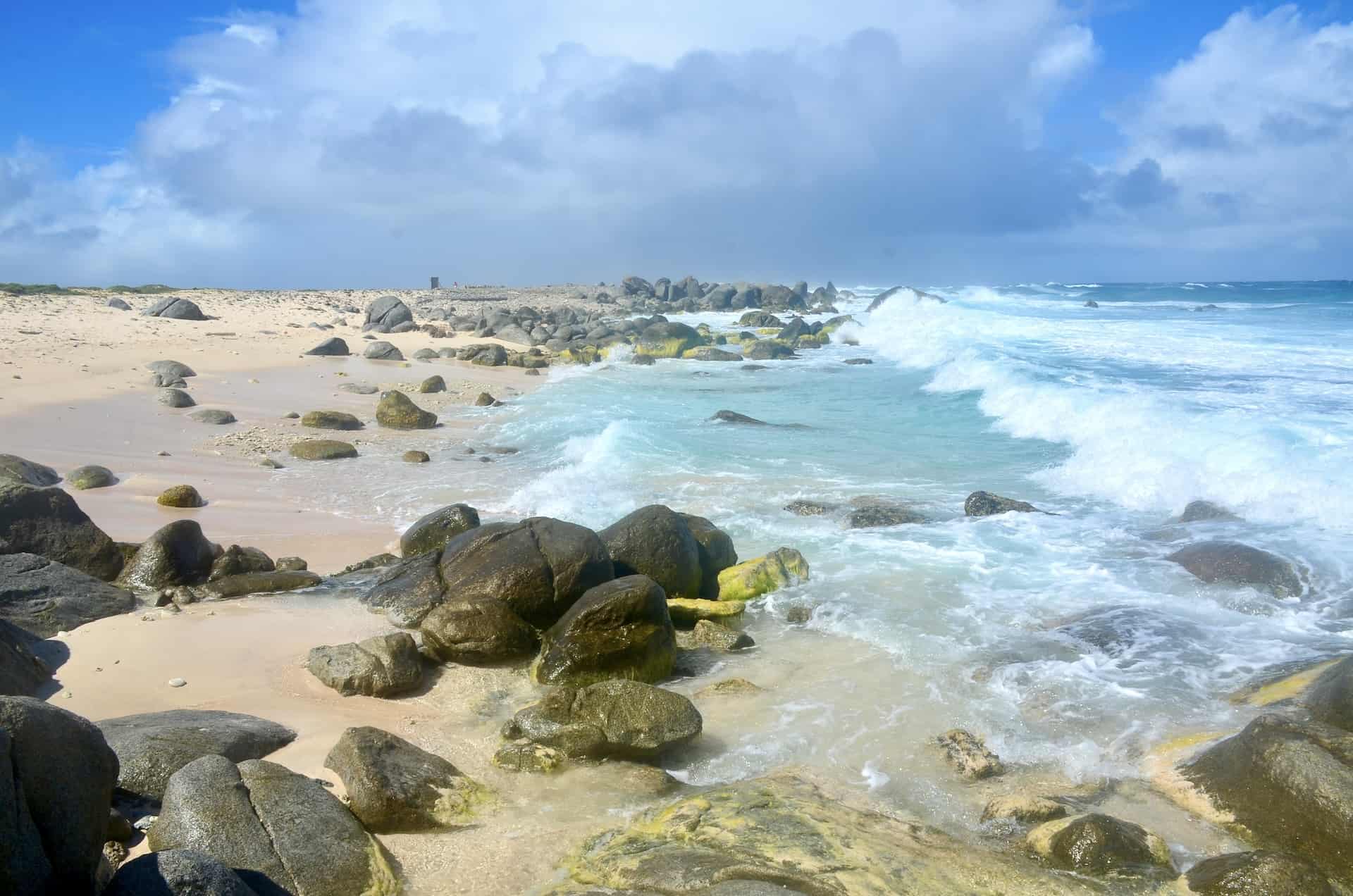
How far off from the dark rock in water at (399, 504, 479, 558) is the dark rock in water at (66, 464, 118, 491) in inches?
183

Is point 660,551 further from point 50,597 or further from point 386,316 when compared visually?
point 386,316

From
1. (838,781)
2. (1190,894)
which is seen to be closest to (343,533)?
(838,781)

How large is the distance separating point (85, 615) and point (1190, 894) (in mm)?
7244

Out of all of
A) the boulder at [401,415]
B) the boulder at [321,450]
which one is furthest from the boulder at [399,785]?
the boulder at [401,415]

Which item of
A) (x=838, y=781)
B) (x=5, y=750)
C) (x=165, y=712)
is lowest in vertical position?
(x=838, y=781)

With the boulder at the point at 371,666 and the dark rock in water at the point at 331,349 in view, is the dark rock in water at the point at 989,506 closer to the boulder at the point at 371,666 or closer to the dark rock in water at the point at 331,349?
the boulder at the point at 371,666

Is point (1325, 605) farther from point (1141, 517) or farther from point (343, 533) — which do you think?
point (343, 533)

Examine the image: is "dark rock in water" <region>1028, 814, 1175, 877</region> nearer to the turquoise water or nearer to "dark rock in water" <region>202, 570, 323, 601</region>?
the turquoise water

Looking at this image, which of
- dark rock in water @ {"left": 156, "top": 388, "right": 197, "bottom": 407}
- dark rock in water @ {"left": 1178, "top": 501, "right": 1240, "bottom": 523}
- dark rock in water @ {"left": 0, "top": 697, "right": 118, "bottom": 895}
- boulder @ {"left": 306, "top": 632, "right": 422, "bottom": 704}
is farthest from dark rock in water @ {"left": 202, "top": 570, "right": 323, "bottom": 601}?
dark rock in water @ {"left": 156, "top": 388, "right": 197, "bottom": 407}

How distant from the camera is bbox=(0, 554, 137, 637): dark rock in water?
21.4 ft

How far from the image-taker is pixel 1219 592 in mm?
8055

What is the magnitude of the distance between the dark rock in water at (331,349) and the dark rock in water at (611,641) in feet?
68.5

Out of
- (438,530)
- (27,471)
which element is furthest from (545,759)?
(27,471)

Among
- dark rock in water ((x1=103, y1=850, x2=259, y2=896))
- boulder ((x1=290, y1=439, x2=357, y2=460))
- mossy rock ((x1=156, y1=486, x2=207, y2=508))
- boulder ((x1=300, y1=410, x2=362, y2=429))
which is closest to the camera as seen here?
dark rock in water ((x1=103, y1=850, x2=259, y2=896))
